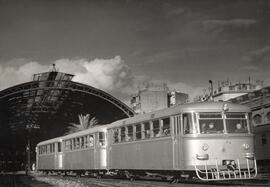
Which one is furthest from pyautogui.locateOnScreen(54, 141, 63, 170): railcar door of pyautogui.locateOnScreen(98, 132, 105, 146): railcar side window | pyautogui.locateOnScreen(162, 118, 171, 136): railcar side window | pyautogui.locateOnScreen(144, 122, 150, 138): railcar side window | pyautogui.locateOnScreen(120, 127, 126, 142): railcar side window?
pyautogui.locateOnScreen(162, 118, 171, 136): railcar side window

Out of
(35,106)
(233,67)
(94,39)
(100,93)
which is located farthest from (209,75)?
(35,106)

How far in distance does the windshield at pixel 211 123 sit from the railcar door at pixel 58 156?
15530mm

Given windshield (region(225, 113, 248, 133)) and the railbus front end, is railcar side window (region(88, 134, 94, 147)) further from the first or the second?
windshield (region(225, 113, 248, 133))

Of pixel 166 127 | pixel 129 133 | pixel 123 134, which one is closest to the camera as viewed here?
pixel 166 127

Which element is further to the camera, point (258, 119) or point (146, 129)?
point (258, 119)

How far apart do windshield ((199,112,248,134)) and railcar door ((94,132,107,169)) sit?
7.67 metres

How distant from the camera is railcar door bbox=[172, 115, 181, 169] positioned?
47.5 ft

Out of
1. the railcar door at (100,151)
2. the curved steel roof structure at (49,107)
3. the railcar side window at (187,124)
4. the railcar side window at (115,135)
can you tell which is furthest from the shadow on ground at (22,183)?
the curved steel roof structure at (49,107)

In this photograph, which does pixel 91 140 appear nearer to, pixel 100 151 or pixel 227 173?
pixel 100 151

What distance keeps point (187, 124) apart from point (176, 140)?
0.67 meters

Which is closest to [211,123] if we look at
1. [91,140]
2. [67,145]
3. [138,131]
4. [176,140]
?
[176,140]

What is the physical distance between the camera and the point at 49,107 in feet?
172

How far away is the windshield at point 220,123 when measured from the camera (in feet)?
47.0

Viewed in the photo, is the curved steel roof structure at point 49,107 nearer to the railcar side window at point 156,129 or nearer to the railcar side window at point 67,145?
the railcar side window at point 67,145
